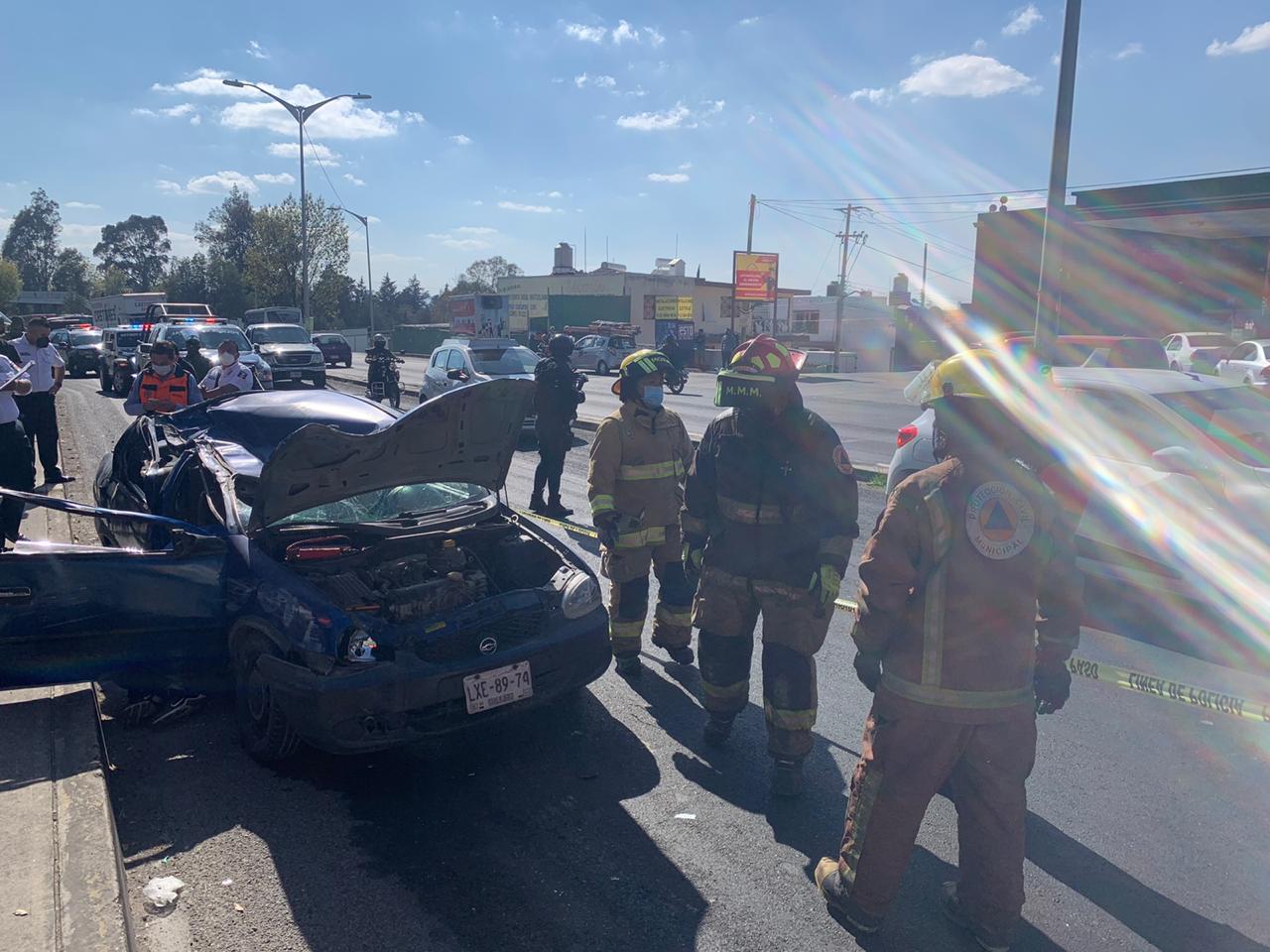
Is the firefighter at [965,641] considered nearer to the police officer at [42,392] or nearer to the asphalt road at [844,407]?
the asphalt road at [844,407]

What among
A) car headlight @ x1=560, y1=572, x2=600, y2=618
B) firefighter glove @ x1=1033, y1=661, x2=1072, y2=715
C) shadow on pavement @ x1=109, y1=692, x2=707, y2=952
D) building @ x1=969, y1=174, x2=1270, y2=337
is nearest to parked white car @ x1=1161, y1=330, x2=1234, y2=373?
building @ x1=969, y1=174, x2=1270, y2=337

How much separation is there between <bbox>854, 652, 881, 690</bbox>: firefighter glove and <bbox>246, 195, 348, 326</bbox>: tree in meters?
52.4

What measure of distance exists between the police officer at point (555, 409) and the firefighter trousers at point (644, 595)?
161 inches

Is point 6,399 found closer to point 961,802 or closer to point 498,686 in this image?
point 498,686

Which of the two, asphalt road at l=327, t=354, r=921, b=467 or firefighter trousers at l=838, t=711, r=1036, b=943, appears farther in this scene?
asphalt road at l=327, t=354, r=921, b=467

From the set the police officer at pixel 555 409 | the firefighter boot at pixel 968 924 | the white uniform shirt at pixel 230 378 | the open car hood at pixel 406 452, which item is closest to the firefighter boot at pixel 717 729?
the firefighter boot at pixel 968 924

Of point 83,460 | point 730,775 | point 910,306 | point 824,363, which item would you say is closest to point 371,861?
point 730,775

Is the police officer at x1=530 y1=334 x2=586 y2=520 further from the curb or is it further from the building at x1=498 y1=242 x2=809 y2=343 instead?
the building at x1=498 y1=242 x2=809 y2=343

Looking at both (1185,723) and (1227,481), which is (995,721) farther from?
(1227,481)

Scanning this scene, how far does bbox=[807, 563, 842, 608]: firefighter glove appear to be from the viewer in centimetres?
388

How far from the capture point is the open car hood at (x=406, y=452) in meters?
4.23

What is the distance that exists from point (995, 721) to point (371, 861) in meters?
2.31

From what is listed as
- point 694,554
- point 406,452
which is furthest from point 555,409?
point 694,554

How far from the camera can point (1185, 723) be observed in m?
4.73
